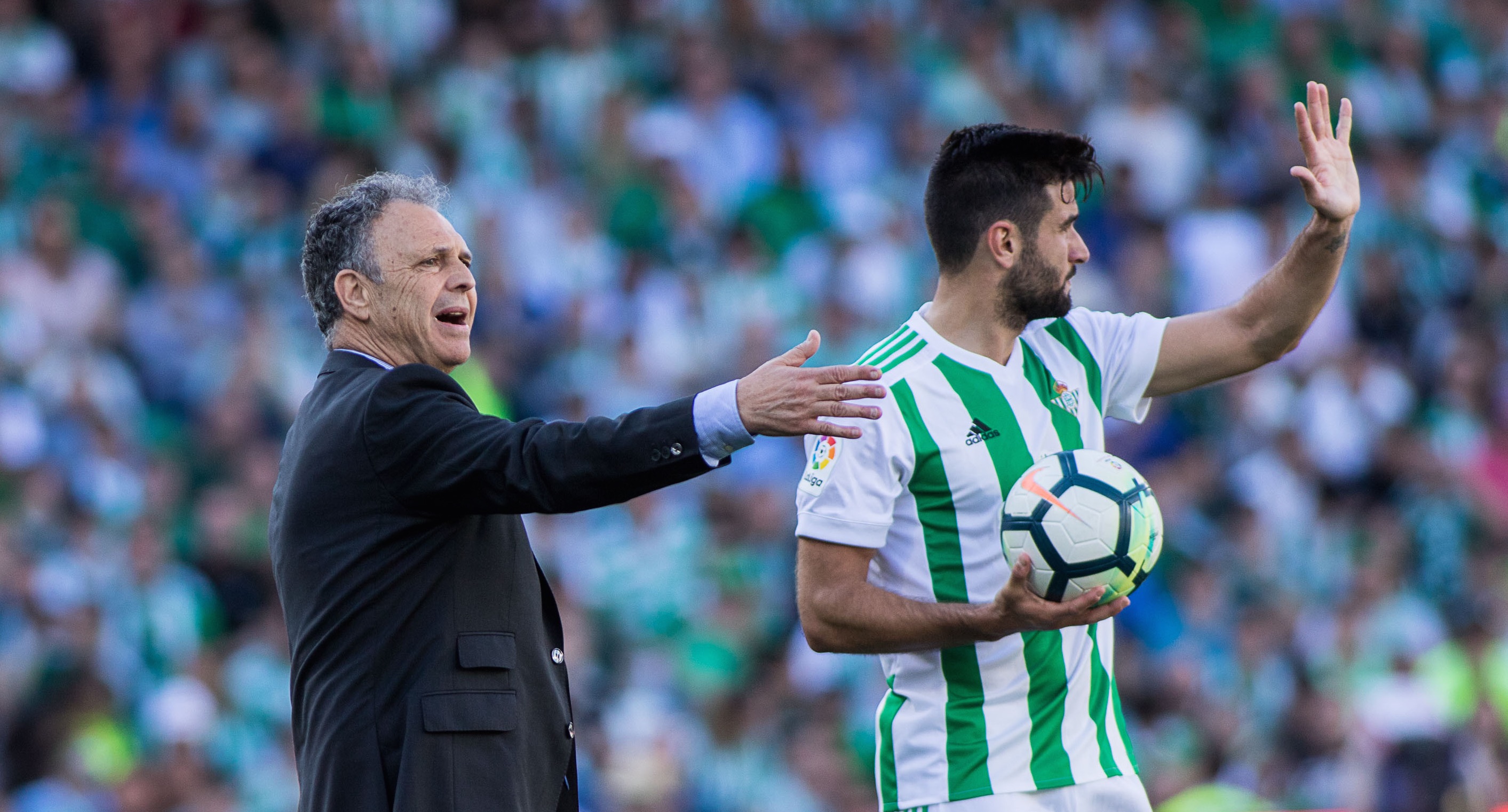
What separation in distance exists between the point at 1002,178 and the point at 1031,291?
11.4 inches

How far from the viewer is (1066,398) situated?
4.26 meters

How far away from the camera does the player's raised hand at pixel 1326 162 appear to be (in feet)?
13.5

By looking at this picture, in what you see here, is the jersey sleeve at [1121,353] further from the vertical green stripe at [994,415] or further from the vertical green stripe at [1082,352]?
the vertical green stripe at [994,415]

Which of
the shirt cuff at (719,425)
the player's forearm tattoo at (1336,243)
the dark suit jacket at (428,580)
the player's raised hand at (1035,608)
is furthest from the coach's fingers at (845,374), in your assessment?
the player's forearm tattoo at (1336,243)

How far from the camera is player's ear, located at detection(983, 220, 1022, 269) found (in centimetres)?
417

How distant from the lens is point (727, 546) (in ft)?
30.4

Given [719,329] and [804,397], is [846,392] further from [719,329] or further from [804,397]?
[719,329]

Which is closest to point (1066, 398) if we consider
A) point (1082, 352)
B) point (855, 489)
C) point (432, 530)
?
point (1082, 352)

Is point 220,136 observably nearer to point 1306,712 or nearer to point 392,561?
point 1306,712

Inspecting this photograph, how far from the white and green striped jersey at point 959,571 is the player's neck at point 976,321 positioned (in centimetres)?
4

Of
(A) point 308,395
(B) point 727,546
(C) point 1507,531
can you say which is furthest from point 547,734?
(C) point 1507,531

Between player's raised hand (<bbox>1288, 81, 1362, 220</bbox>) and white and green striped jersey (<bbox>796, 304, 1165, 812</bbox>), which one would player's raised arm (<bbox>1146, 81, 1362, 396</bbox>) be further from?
white and green striped jersey (<bbox>796, 304, 1165, 812</bbox>)

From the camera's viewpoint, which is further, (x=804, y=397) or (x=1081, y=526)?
(x=1081, y=526)

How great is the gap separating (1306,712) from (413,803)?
591 centimetres
